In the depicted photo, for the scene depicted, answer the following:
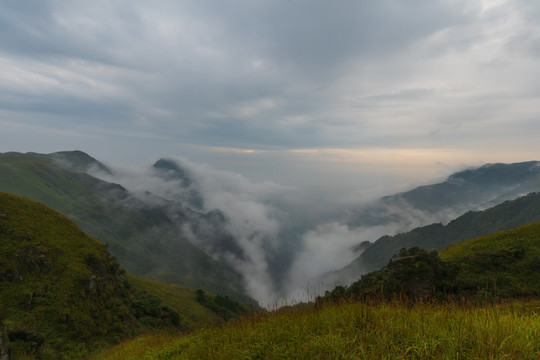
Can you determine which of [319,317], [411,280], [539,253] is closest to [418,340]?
[319,317]

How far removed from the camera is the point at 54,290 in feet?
87.3

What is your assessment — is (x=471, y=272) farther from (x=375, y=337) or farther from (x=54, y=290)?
(x=54, y=290)

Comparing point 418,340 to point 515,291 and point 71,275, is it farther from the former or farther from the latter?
point 71,275

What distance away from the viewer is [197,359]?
5875 mm

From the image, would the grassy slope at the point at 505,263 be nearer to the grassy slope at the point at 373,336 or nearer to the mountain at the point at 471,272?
the mountain at the point at 471,272

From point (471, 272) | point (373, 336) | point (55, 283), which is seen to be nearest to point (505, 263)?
point (471, 272)

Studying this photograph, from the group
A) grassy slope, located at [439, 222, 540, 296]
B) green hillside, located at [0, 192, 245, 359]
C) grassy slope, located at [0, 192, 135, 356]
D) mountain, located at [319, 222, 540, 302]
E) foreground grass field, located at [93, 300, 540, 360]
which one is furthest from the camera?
mountain, located at [319, 222, 540, 302]

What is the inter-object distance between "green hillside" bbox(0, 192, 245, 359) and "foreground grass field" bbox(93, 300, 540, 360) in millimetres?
12078

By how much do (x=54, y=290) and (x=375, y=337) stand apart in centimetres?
3528

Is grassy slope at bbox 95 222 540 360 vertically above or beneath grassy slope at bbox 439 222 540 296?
above

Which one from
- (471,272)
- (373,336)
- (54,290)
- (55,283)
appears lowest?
(471,272)

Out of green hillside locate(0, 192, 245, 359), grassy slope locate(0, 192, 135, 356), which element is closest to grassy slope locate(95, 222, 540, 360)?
green hillside locate(0, 192, 245, 359)

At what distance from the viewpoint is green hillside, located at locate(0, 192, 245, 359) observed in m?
21.0

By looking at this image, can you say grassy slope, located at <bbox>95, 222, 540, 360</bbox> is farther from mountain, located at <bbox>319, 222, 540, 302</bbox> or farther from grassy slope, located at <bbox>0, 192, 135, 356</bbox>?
mountain, located at <bbox>319, 222, 540, 302</bbox>
